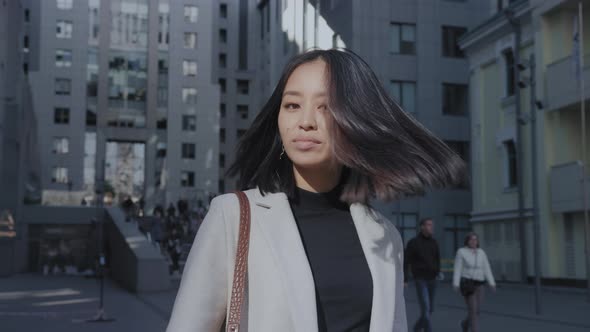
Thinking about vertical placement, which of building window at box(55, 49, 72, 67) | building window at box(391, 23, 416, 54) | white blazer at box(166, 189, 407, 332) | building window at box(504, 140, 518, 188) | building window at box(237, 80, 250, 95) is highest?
building window at box(237, 80, 250, 95)

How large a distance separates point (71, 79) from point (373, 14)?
40.0 m

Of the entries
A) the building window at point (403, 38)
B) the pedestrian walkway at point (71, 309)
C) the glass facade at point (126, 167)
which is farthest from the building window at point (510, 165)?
the glass facade at point (126, 167)

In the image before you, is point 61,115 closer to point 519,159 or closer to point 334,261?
point 519,159

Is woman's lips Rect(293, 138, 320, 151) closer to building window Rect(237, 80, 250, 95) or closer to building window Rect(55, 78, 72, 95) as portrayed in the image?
building window Rect(55, 78, 72, 95)

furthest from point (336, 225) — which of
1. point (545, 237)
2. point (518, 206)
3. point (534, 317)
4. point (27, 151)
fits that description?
point (27, 151)

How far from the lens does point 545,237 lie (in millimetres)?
28062

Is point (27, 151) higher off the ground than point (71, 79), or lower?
lower

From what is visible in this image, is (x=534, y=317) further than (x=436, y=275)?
Yes

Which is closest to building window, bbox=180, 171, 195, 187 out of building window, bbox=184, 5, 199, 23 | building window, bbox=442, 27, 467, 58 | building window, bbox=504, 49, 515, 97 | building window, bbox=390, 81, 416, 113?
building window, bbox=184, 5, 199, 23

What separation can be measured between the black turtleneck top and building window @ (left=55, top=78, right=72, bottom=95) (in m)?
69.6

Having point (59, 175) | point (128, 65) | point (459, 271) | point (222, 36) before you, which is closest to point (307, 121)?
point (459, 271)

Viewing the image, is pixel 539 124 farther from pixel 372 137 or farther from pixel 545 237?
pixel 372 137

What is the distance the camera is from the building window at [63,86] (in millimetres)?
69000

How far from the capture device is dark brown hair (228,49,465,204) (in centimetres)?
231
